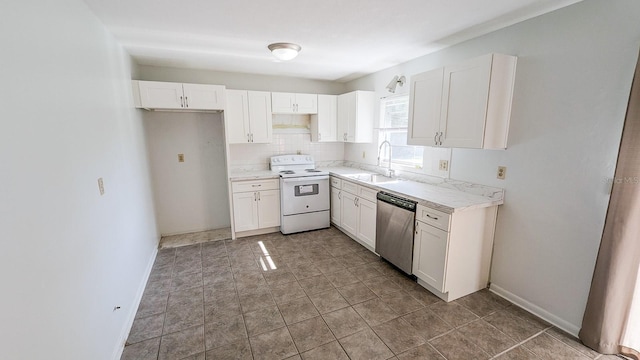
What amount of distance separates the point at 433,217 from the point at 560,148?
1077 mm

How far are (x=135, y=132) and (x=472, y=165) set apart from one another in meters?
3.66

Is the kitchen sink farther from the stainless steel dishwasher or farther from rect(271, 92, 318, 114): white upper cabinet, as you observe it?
rect(271, 92, 318, 114): white upper cabinet

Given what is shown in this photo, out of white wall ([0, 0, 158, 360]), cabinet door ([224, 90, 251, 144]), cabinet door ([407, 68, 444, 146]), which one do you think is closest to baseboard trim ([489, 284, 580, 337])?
cabinet door ([407, 68, 444, 146])

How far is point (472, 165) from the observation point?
2771 mm

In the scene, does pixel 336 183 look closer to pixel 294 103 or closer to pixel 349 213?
pixel 349 213

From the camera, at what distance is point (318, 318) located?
2301mm

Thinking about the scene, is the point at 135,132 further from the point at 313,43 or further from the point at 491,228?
the point at 491,228

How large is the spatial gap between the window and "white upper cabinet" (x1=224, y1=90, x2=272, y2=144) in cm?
172

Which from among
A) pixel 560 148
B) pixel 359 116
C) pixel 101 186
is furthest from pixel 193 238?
pixel 560 148

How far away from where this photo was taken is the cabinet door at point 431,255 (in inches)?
96.0

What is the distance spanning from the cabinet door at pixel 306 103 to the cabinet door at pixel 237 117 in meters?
0.80

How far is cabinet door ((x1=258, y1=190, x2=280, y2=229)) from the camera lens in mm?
4070

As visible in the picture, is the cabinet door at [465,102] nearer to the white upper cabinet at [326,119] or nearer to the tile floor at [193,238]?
the white upper cabinet at [326,119]

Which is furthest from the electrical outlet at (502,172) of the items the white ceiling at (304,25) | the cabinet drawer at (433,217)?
the white ceiling at (304,25)
